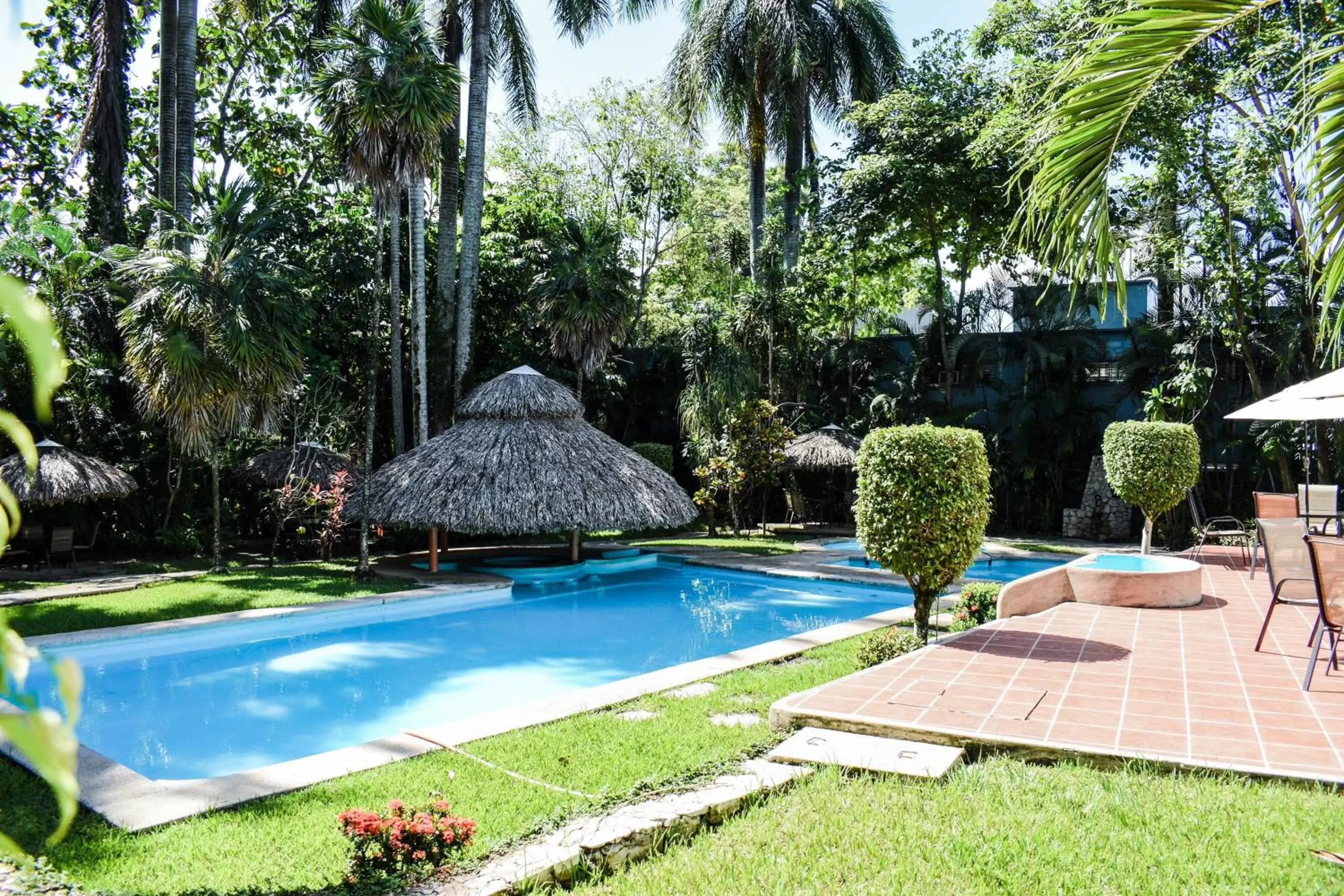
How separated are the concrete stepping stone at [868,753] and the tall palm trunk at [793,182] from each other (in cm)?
1729

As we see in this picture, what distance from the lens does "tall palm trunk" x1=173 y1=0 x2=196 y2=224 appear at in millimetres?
16000

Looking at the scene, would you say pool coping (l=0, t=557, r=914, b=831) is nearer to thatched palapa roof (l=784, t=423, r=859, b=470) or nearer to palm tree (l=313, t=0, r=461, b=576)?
palm tree (l=313, t=0, r=461, b=576)

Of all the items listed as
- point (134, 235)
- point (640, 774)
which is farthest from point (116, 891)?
point (134, 235)

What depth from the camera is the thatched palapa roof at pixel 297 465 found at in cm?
1543

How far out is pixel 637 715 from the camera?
6.31 meters

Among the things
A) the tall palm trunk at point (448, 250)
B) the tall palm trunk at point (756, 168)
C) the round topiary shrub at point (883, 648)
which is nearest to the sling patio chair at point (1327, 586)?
the round topiary shrub at point (883, 648)

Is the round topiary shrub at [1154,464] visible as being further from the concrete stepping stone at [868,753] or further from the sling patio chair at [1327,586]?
the concrete stepping stone at [868,753]

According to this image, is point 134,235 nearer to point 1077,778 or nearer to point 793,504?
point 793,504

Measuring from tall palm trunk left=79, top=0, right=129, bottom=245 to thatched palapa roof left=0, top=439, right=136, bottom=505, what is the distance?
4.21m

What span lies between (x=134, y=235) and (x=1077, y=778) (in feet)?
55.8

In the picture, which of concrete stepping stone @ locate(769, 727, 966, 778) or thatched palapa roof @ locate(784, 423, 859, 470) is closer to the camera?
concrete stepping stone @ locate(769, 727, 966, 778)

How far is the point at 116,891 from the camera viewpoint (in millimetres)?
3686

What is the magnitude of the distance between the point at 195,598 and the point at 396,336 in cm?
603

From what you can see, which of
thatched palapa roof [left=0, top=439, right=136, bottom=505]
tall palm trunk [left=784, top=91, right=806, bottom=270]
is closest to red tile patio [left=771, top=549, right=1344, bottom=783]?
thatched palapa roof [left=0, top=439, right=136, bottom=505]
